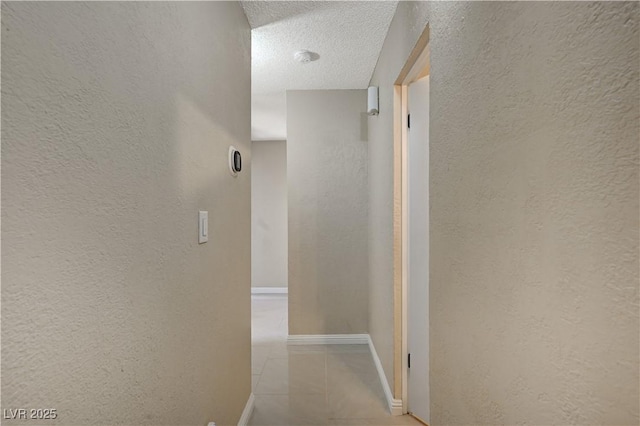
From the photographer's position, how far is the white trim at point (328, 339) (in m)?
3.34

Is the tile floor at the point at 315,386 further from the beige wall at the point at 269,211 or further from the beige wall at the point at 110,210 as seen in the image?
the beige wall at the point at 269,211

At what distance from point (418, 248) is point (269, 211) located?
3946 millimetres

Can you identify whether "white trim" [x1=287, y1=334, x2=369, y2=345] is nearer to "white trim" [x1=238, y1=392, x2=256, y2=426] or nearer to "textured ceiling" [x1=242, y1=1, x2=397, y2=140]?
"white trim" [x1=238, y1=392, x2=256, y2=426]

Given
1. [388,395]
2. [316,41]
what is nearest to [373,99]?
[316,41]

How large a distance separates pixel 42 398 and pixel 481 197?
1.08 m

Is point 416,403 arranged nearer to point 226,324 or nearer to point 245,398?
point 245,398

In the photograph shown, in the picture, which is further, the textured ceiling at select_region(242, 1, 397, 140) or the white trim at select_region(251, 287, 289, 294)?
the white trim at select_region(251, 287, 289, 294)

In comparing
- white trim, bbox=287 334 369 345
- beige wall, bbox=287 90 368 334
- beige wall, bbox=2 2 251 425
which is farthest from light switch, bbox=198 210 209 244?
white trim, bbox=287 334 369 345

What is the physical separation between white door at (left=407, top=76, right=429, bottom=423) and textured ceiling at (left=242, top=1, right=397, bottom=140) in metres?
0.53

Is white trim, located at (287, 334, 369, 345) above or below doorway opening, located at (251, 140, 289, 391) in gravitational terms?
below

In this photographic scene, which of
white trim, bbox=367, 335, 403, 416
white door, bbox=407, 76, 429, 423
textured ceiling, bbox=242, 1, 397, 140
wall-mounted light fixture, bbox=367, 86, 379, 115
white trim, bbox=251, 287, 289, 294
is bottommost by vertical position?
white trim, bbox=251, 287, 289, 294

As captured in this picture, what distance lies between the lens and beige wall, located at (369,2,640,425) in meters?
0.53

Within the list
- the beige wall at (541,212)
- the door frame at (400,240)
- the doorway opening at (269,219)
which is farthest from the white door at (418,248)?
the doorway opening at (269,219)

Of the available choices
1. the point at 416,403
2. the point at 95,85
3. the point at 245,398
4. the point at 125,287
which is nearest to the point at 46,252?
the point at 125,287
